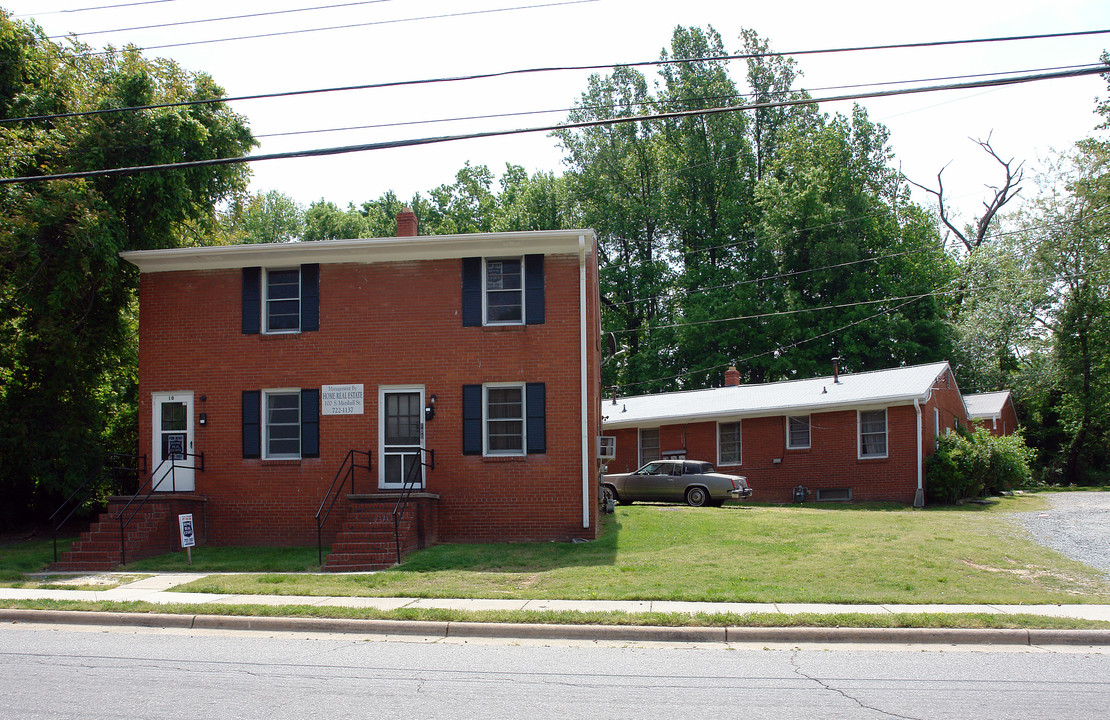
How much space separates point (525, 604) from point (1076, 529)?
→ 13.5 metres

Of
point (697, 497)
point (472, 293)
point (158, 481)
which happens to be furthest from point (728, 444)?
point (158, 481)

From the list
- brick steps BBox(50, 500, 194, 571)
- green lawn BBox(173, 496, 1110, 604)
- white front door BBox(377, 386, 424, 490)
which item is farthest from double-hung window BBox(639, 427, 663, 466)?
brick steps BBox(50, 500, 194, 571)

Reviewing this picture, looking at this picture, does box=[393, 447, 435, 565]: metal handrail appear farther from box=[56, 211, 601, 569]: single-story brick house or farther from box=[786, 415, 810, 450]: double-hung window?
box=[786, 415, 810, 450]: double-hung window

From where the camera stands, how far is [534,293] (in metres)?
17.6

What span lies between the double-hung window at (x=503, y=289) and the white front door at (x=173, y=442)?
669 centimetres

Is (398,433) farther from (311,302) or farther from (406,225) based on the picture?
(406,225)

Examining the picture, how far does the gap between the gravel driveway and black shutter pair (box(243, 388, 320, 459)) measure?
46.1 feet

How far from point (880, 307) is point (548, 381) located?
30.4 metres

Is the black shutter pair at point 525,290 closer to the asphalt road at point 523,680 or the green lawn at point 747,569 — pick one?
the green lawn at point 747,569

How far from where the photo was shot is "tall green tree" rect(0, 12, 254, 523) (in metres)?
17.5

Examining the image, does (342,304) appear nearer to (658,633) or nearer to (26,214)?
(26,214)

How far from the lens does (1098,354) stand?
41.7 metres

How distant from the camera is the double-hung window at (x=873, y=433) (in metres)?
26.7

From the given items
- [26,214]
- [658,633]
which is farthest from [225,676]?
[26,214]
